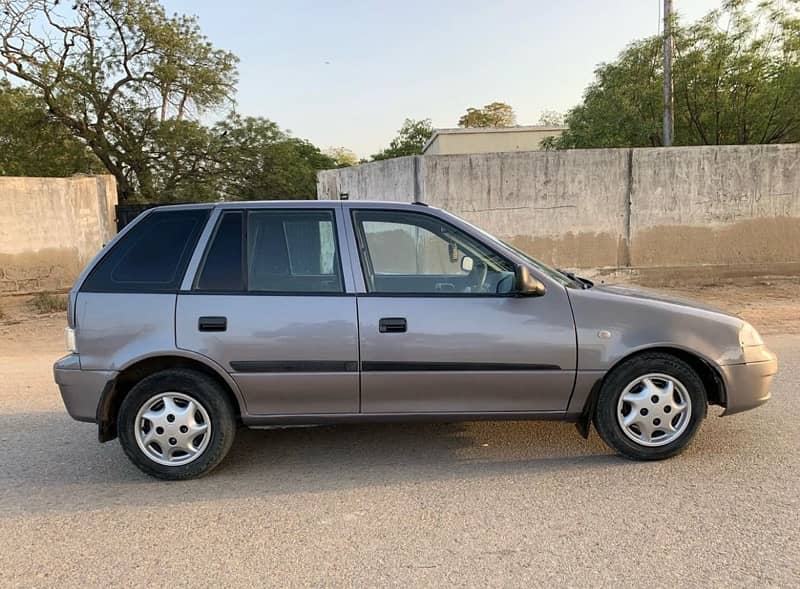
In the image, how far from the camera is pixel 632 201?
11.2 meters

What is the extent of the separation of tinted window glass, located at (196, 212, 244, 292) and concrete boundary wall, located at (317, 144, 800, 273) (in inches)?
284

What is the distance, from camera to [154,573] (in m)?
2.81

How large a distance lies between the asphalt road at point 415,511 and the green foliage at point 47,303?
669cm

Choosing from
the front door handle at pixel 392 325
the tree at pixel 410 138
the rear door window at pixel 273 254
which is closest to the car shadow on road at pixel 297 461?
the front door handle at pixel 392 325

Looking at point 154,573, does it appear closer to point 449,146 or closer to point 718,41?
point 718,41

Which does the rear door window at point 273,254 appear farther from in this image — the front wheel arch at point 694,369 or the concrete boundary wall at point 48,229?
the concrete boundary wall at point 48,229

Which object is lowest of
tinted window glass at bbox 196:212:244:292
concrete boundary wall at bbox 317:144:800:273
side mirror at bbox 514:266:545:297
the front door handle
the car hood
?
the front door handle

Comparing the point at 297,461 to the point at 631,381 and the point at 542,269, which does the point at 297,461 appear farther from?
the point at 631,381

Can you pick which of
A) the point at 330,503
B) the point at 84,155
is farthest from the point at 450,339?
the point at 84,155

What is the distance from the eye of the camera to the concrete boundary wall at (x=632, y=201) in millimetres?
10914

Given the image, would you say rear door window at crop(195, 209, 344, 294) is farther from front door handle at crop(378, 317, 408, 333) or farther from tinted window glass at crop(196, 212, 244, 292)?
front door handle at crop(378, 317, 408, 333)

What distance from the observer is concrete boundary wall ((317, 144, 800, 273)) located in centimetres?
1091

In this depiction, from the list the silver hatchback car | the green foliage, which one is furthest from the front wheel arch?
the green foliage

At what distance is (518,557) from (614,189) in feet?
31.2
